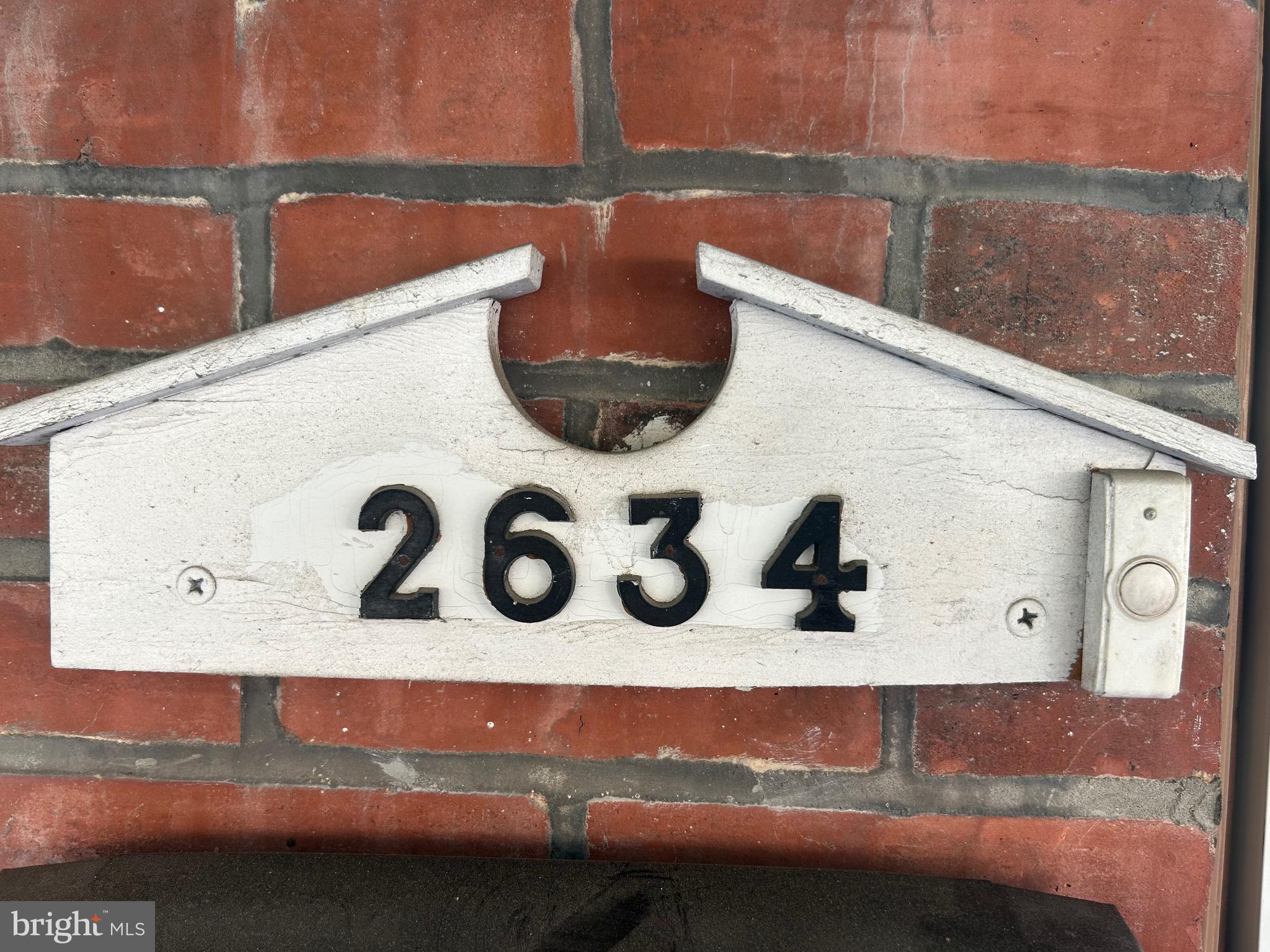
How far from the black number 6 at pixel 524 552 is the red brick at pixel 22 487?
0.32 m

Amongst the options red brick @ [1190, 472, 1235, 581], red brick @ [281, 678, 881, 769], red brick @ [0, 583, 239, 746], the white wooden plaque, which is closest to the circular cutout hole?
the white wooden plaque

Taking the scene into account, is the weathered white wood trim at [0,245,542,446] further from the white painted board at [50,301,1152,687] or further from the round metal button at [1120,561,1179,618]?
the round metal button at [1120,561,1179,618]

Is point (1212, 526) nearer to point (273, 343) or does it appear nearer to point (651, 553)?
point (651, 553)

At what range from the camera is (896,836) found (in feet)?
1.61

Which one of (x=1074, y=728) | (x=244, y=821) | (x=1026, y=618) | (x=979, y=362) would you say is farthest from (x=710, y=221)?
(x=244, y=821)

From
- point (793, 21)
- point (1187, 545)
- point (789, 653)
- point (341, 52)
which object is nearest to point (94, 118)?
point (341, 52)

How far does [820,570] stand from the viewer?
394mm

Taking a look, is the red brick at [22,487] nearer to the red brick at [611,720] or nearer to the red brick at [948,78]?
the red brick at [611,720]

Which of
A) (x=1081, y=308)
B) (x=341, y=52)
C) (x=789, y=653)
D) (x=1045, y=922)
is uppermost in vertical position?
(x=341, y=52)

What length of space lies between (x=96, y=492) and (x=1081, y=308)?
60cm

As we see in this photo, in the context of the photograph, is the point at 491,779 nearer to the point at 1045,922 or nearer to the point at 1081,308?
the point at 1045,922

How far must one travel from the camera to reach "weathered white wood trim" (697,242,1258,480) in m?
0.37

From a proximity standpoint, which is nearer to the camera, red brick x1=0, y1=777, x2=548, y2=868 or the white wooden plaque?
the white wooden plaque

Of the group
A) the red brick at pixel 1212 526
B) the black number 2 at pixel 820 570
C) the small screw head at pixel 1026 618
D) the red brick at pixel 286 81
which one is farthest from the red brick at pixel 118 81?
the red brick at pixel 1212 526
